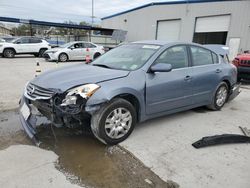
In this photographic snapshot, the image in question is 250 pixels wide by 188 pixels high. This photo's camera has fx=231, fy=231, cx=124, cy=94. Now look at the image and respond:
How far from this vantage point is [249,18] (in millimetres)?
17359

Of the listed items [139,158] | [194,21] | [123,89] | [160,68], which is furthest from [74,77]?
[194,21]

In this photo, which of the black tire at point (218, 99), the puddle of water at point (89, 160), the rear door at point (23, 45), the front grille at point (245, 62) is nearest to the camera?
the puddle of water at point (89, 160)

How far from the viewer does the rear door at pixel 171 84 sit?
3812 millimetres

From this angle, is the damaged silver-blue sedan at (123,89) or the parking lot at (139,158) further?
the damaged silver-blue sedan at (123,89)

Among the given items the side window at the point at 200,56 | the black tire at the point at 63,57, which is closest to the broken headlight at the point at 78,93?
the side window at the point at 200,56

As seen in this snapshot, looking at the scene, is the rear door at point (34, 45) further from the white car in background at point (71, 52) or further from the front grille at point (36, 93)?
the front grille at point (36, 93)

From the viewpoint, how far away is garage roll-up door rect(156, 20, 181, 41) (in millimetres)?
22475

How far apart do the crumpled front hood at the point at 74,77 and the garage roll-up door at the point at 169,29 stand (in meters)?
20.1

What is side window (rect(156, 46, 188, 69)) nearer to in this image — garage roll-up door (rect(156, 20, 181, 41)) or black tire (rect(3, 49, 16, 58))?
black tire (rect(3, 49, 16, 58))

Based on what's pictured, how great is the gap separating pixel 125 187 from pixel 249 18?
1875 centimetres

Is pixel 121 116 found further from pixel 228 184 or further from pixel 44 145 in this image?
pixel 228 184

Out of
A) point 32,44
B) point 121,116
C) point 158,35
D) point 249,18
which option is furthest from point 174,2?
point 121,116

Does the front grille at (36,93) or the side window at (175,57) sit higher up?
the side window at (175,57)

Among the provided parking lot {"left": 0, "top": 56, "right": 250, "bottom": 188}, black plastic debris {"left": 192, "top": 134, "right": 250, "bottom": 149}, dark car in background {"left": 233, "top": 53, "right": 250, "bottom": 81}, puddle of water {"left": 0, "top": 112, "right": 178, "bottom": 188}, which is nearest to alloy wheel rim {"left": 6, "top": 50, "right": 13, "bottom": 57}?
parking lot {"left": 0, "top": 56, "right": 250, "bottom": 188}
